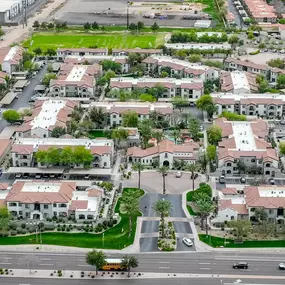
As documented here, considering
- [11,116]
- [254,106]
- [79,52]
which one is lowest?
[11,116]

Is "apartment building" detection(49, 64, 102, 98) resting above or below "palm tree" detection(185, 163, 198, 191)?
above

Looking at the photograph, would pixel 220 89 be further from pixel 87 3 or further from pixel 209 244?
pixel 87 3

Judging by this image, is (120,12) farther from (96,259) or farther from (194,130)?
(96,259)

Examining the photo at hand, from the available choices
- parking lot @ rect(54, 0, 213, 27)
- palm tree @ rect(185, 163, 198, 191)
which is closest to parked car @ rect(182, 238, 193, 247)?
palm tree @ rect(185, 163, 198, 191)

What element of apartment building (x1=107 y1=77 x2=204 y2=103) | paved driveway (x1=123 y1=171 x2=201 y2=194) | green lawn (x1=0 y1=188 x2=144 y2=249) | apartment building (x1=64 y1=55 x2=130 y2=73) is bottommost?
green lawn (x1=0 y1=188 x2=144 y2=249)

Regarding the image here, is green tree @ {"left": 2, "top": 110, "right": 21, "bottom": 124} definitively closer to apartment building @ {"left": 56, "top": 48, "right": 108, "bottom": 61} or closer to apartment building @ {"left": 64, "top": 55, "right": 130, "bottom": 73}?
apartment building @ {"left": 64, "top": 55, "right": 130, "bottom": 73}

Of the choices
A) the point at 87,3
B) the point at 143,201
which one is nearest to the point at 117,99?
the point at 143,201

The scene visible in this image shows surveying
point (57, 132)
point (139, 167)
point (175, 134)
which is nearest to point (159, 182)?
point (139, 167)
